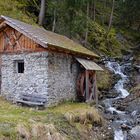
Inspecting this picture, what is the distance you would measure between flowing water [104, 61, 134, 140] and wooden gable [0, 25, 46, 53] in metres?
5.75

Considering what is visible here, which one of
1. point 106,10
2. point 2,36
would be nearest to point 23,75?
point 2,36

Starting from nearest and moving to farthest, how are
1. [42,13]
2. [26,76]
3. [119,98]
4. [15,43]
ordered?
[26,76]
[15,43]
[119,98]
[42,13]

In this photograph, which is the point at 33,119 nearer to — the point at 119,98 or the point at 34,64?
the point at 34,64

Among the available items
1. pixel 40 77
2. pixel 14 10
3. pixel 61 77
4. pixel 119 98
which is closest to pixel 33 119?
pixel 40 77

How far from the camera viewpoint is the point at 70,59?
2025 centimetres

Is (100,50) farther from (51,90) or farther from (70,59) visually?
(51,90)

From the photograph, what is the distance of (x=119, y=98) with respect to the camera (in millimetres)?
23781

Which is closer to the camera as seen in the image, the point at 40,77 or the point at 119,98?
the point at 40,77

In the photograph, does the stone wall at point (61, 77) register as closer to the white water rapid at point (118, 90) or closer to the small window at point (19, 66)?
the small window at point (19, 66)

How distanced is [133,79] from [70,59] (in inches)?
393

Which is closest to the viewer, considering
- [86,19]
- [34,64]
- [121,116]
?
[34,64]

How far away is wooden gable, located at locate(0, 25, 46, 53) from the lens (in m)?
18.0

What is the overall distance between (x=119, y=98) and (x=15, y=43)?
9.09 m

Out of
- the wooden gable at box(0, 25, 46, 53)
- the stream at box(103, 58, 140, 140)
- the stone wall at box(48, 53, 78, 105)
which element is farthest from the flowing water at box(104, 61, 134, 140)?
the wooden gable at box(0, 25, 46, 53)
